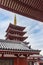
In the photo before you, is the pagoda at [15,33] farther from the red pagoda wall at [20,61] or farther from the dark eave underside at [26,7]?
the dark eave underside at [26,7]

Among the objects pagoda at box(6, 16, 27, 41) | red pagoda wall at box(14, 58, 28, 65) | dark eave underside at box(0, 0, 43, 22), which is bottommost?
pagoda at box(6, 16, 27, 41)

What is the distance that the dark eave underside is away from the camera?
65.2 inches

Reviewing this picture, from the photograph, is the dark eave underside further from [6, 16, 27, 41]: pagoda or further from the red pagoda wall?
→ [6, 16, 27, 41]: pagoda

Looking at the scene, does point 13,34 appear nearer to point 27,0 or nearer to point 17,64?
point 17,64

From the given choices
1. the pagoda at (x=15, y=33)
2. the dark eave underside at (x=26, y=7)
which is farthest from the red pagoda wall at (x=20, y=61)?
the pagoda at (x=15, y=33)

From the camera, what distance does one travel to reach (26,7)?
5.81ft

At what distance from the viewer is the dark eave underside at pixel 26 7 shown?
166 centimetres

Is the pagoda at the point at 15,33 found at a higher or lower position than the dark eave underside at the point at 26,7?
lower

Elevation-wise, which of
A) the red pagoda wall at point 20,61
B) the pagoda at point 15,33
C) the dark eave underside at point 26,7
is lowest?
the pagoda at point 15,33

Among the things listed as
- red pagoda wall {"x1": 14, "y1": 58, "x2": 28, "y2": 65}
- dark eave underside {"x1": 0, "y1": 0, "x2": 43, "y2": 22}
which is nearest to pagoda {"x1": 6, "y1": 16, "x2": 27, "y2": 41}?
red pagoda wall {"x1": 14, "y1": 58, "x2": 28, "y2": 65}

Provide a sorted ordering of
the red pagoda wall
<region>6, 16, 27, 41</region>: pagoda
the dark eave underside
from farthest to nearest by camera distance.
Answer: <region>6, 16, 27, 41</region>: pagoda
the red pagoda wall
the dark eave underside

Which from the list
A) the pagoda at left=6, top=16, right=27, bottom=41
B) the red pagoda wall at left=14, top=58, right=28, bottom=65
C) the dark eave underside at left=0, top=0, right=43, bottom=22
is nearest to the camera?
the dark eave underside at left=0, top=0, right=43, bottom=22

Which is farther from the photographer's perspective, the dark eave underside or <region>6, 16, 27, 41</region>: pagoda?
<region>6, 16, 27, 41</region>: pagoda

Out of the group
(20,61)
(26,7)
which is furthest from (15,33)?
(26,7)
